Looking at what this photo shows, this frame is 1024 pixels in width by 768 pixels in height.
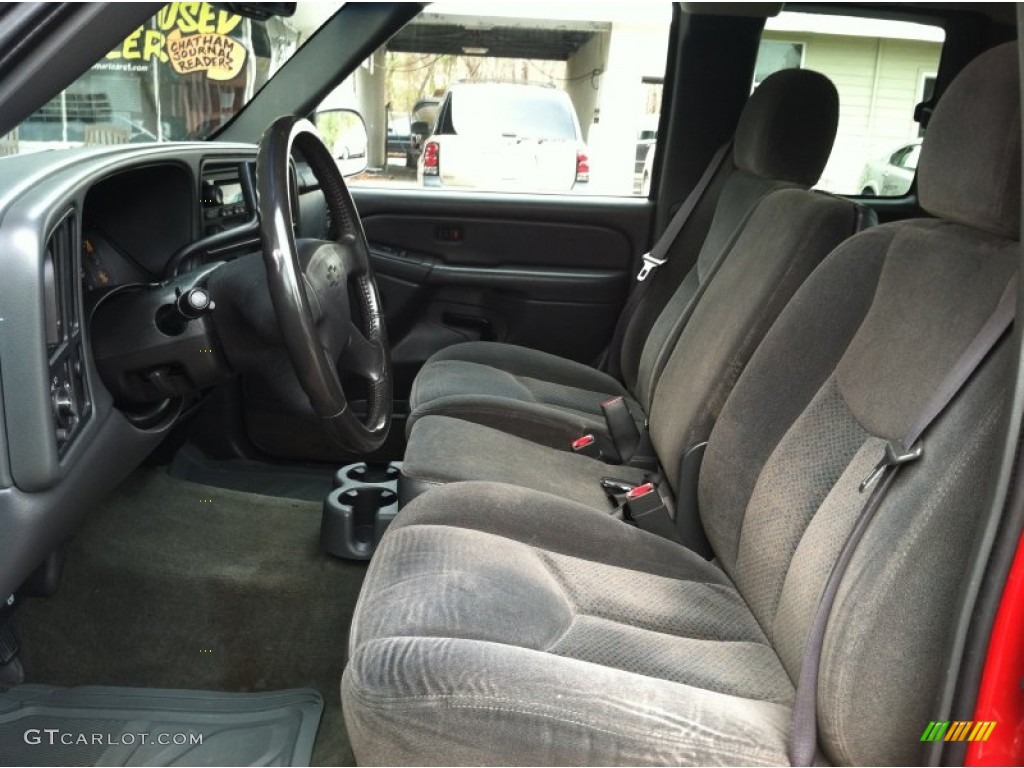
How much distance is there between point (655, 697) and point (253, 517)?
138cm

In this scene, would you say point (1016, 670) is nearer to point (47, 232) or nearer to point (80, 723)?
point (47, 232)

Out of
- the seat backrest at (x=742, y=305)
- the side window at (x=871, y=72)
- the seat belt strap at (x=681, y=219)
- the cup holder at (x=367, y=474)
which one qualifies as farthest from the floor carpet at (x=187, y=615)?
the side window at (x=871, y=72)

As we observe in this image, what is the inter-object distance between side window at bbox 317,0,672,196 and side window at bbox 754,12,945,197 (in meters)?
0.34

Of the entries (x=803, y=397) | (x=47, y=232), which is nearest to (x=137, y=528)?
(x=47, y=232)

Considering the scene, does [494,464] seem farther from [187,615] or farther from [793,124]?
[793,124]

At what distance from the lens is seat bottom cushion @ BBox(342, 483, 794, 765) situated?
1051 millimetres

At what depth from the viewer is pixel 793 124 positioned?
211 centimetres

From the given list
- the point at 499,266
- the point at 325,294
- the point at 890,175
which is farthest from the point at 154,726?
the point at 890,175

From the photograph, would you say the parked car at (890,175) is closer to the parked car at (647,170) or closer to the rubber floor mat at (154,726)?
the parked car at (647,170)

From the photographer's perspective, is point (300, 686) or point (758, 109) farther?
point (758, 109)

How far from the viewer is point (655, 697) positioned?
3.60ft

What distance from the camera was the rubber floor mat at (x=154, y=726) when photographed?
171 cm

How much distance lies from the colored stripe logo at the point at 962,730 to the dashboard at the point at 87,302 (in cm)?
109

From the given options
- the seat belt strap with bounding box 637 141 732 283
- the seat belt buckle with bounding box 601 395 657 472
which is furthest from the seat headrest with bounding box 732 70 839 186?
the seat belt buckle with bounding box 601 395 657 472
